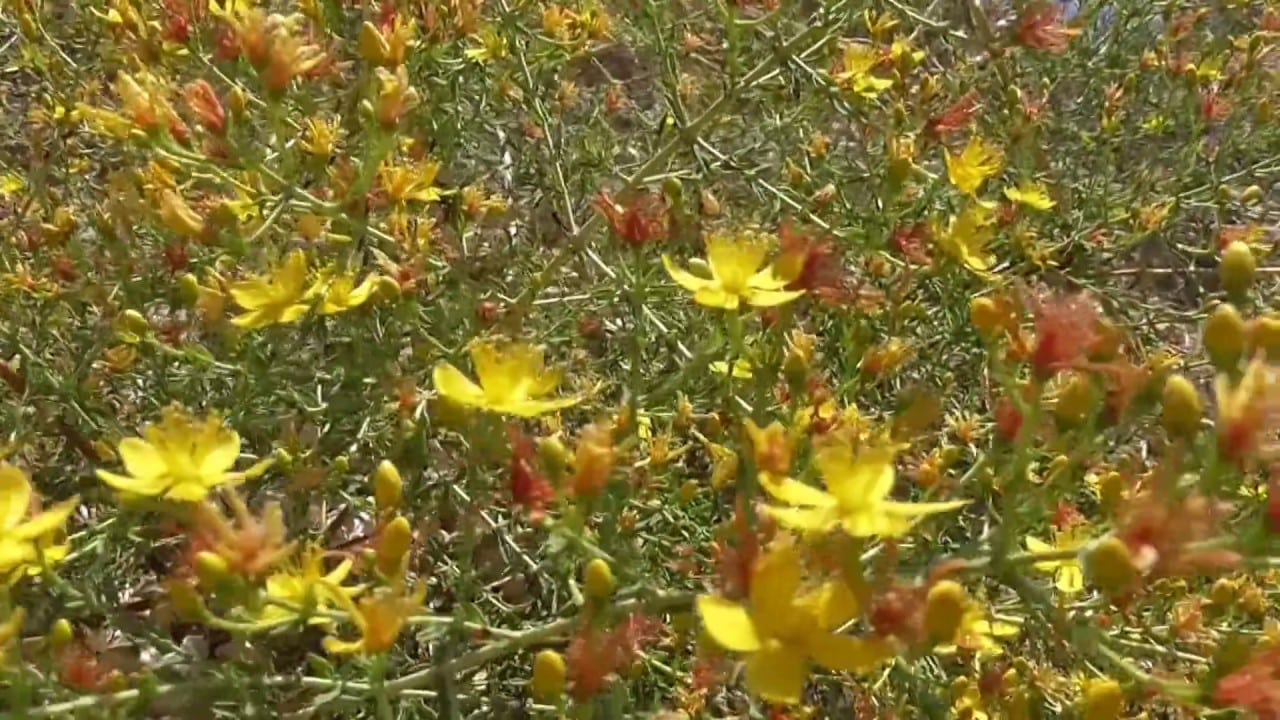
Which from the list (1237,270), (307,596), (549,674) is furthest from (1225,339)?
(307,596)

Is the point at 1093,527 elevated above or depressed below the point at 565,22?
below

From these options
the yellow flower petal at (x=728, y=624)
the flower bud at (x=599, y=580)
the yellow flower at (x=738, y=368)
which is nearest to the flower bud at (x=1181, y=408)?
the yellow flower petal at (x=728, y=624)

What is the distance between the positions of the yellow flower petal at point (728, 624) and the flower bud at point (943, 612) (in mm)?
165

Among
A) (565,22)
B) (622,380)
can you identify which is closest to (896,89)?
(565,22)

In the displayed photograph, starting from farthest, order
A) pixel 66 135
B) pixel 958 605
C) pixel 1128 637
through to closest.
A: pixel 66 135 → pixel 1128 637 → pixel 958 605

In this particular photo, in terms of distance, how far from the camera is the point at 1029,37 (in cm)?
242

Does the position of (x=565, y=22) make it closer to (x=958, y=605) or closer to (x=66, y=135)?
(x=66, y=135)

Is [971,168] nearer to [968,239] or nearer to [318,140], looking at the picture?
[968,239]

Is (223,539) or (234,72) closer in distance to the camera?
(223,539)

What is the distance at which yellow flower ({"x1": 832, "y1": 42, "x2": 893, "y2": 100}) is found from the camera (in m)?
2.42

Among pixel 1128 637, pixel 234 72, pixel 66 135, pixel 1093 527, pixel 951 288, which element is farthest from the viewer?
pixel 66 135

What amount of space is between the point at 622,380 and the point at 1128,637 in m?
1.01

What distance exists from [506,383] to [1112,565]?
767 mm

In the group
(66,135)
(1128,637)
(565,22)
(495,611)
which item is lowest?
(495,611)
